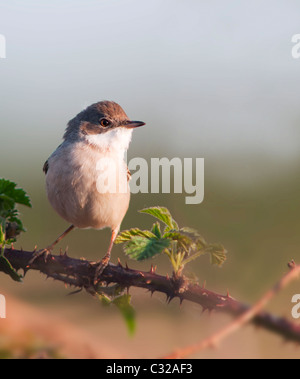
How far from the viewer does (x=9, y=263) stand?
1964mm

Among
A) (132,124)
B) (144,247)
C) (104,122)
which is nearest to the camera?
(144,247)

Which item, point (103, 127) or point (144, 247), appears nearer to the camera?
point (144, 247)

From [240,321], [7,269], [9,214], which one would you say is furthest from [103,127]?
[240,321]

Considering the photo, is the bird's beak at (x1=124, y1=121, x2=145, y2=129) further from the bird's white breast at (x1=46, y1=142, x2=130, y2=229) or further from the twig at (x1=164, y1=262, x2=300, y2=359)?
the twig at (x1=164, y1=262, x2=300, y2=359)

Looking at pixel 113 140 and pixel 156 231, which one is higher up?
pixel 113 140

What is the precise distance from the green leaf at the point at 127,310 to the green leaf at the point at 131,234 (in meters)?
0.24

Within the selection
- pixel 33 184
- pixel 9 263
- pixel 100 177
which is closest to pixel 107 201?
pixel 100 177

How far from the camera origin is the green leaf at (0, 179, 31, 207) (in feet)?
6.79

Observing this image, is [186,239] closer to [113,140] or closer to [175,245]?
[175,245]

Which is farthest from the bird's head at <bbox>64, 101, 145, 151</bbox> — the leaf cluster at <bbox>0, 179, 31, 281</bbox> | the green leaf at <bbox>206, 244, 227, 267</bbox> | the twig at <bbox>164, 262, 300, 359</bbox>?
the twig at <bbox>164, 262, 300, 359</bbox>

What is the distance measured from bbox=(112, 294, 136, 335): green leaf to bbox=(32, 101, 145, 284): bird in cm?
140

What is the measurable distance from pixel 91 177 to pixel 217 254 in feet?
6.10

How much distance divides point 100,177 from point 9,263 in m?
1.78

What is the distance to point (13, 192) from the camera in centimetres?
208
